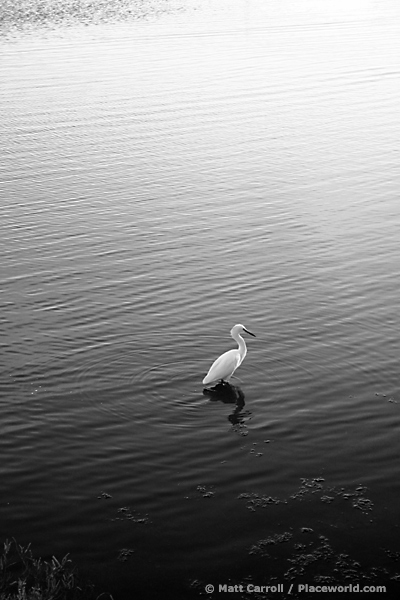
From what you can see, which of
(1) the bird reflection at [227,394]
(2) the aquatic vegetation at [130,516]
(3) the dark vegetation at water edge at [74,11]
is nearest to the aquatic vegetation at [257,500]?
(2) the aquatic vegetation at [130,516]

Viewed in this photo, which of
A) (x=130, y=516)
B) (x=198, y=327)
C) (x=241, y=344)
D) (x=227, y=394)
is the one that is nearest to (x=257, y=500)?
(x=130, y=516)

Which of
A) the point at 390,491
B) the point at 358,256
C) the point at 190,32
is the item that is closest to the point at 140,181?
the point at 358,256

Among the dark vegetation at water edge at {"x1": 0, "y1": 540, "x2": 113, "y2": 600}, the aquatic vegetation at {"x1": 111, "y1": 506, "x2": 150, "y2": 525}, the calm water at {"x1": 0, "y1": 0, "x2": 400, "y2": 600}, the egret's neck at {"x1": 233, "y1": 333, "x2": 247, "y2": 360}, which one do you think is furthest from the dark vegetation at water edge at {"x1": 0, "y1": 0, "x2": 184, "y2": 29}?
the dark vegetation at water edge at {"x1": 0, "y1": 540, "x2": 113, "y2": 600}

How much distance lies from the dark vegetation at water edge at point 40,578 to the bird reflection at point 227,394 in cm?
603

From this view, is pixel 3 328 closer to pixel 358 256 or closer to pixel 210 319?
pixel 210 319

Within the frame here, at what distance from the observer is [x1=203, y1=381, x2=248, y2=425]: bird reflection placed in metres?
18.6

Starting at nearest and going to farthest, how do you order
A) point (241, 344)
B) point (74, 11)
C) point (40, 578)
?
point (40, 578)
point (241, 344)
point (74, 11)

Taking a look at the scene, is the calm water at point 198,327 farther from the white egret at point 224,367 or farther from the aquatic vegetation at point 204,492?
the white egret at point 224,367

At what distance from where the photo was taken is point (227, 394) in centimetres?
1905

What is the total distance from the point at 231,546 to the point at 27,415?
6.18m

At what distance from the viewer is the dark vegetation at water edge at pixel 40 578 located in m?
12.4

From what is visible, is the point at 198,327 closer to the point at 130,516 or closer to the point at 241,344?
the point at 241,344

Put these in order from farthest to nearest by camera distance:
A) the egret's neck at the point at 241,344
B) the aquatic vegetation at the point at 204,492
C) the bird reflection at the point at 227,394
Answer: the egret's neck at the point at 241,344 → the bird reflection at the point at 227,394 → the aquatic vegetation at the point at 204,492

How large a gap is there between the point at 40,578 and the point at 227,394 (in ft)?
23.3
